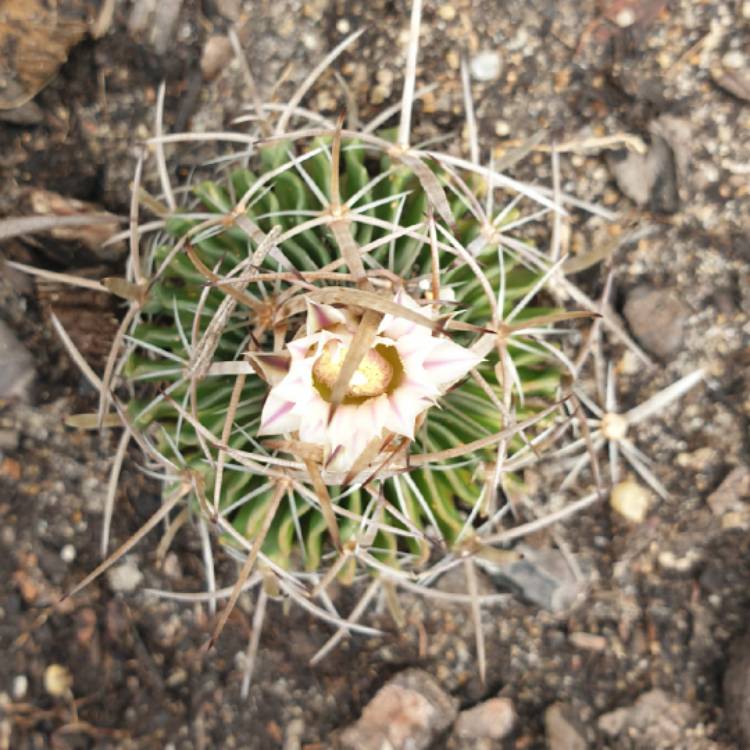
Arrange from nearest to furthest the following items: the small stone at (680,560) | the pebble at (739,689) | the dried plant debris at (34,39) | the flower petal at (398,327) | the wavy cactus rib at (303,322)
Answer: the flower petal at (398,327)
the wavy cactus rib at (303,322)
the dried plant debris at (34,39)
the pebble at (739,689)
the small stone at (680,560)

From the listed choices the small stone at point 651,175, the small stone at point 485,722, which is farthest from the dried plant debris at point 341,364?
the small stone at point 651,175

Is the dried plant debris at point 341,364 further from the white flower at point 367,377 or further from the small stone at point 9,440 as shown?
the small stone at point 9,440

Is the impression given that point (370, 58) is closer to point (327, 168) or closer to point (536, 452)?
point (327, 168)

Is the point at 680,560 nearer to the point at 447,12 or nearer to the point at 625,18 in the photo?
the point at 625,18

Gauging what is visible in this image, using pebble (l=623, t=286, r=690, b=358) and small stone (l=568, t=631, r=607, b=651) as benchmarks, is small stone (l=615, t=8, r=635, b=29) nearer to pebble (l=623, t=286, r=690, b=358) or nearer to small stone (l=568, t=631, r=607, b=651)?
pebble (l=623, t=286, r=690, b=358)

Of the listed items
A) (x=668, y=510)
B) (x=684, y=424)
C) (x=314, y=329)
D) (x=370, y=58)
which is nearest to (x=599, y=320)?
(x=684, y=424)

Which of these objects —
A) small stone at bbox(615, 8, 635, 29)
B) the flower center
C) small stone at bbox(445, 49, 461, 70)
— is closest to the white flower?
the flower center
